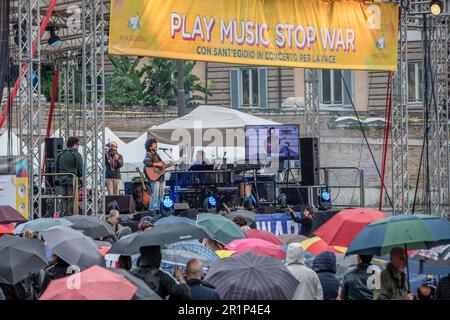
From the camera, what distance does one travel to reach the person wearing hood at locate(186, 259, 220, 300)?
952cm

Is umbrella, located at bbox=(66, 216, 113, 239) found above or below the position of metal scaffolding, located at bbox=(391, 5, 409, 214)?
below

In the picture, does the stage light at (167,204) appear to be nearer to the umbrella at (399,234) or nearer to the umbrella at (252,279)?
the umbrella at (399,234)

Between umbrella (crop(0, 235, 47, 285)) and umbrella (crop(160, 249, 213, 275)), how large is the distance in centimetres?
120

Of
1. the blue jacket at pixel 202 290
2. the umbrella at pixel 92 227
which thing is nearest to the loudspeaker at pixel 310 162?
the umbrella at pixel 92 227

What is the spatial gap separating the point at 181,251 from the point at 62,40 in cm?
1735

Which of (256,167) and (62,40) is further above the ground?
(62,40)

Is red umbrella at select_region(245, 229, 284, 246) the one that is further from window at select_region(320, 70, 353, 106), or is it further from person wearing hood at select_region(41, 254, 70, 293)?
window at select_region(320, 70, 353, 106)

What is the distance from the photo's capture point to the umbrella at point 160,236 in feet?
37.6

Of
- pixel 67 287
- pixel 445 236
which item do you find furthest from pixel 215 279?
pixel 445 236

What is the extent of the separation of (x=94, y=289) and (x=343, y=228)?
5829 millimetres

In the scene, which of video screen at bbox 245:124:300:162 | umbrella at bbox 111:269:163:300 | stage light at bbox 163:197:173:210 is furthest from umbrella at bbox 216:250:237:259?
video screen at bbox 245:124:300:162

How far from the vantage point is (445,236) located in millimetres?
11609

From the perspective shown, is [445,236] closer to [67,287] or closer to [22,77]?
[67,287]

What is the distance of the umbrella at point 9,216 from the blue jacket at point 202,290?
24.1 ft
